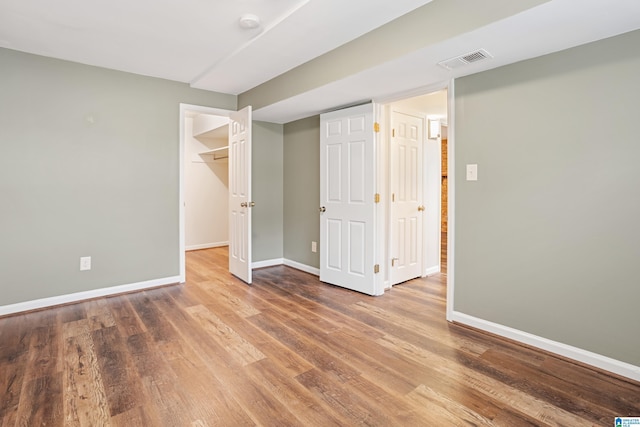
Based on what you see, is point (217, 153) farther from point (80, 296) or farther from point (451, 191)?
point (451, 191)

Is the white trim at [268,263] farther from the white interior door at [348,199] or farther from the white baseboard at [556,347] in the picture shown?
the white baseboard at [556,347]

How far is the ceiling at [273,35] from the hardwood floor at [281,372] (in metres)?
2.09

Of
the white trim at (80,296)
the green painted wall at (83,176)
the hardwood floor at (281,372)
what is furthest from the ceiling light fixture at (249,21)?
the white trim at (80,296)

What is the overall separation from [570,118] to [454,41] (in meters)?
0.94

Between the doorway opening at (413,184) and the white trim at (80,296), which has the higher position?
the doorway opening at (413,184)

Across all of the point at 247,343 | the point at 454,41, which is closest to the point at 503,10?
the point at 454,41

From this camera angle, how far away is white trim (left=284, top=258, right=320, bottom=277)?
4484mm

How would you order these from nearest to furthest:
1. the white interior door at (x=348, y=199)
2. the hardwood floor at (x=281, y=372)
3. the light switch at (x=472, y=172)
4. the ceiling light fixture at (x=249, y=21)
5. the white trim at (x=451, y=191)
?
the hardwood floor at (x=281, y=372), the ceiling light fixture at (x=249, y=21), the light switch at (x=472, y=172), the white trim at (x=451, y=191), the white interior door at (x=348, y=199)

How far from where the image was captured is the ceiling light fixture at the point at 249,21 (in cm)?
243

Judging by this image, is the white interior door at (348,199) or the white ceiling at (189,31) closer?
the white ceiling at (189,31)

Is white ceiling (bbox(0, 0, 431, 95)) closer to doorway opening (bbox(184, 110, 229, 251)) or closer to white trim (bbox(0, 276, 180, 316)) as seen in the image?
white trim (bbox(0, 276, 180, 316))

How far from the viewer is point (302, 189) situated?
4672mm

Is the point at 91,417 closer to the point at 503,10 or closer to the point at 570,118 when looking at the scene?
the point at 503,10

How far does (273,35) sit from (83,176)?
244 cm
